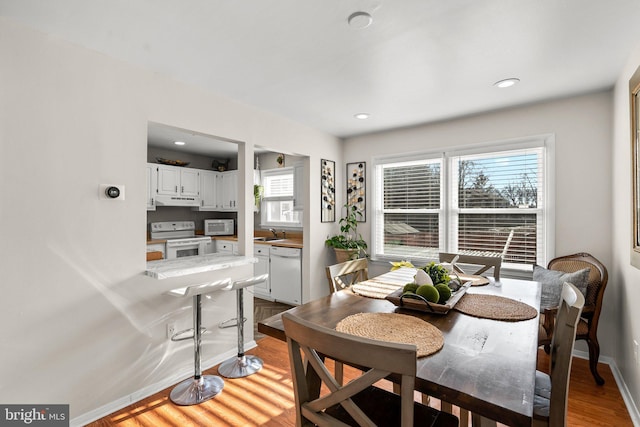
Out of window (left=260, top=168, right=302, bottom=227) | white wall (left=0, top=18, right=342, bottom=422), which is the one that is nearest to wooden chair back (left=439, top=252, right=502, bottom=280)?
white wall (left=0, top=18, right=342, bottom=422)

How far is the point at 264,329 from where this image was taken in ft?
4.64

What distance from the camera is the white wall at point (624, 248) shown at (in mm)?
2127

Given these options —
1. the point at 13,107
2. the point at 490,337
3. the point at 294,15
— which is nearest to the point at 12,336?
the point at 13,107

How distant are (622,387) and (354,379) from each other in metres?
2.66

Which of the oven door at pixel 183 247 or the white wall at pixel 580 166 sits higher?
the white wall at pixel 580 166

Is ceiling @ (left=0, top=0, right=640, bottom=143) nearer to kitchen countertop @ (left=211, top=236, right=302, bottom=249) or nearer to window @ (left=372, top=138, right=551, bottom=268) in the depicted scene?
window @ (left=372, top=138, right=551, bottom=268)

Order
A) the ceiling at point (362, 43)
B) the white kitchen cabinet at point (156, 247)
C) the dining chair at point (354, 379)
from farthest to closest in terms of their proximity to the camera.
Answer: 1. the white kitchen cabinet at point (156, 247)
2. the ceiling at point (362, 43)
3. the dining chair at point (354, 379)

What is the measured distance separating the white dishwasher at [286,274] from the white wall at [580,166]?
2.74 m

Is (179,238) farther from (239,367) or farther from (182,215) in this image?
(239,367)

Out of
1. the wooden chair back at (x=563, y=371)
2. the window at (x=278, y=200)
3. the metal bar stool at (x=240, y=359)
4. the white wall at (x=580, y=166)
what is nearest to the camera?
the wooden chair back at (x=563, y=371)

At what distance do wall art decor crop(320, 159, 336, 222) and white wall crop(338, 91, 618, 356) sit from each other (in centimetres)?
190

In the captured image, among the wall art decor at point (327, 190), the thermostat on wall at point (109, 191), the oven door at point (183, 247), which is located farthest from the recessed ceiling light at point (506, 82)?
the oven door at point (183, 247)

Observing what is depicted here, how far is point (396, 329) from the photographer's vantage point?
51.9 inches

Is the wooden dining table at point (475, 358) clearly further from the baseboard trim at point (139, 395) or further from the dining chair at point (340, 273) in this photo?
the baseboard trim at point (139, 395)
